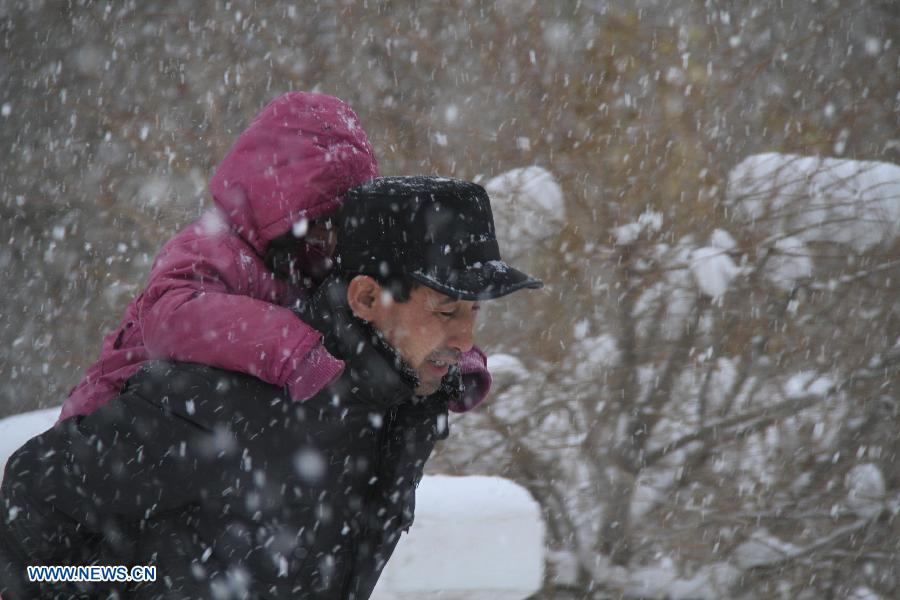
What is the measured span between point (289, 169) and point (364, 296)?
275mm

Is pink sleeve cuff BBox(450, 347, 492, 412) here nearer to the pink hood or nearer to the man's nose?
the man's nose

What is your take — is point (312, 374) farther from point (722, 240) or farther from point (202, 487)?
point (722, 240)

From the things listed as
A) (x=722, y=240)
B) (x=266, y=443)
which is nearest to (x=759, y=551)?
(x=722, y=240)

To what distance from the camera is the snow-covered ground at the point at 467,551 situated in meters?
3.51

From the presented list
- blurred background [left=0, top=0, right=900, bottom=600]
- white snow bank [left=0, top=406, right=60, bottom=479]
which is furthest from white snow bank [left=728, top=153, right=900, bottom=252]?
white snow bank [left=0, top=406, right=60, bottom=479]

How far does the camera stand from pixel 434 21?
17.4ft

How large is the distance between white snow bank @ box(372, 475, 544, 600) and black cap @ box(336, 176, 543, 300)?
2187mm

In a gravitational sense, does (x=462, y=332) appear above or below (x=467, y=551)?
below

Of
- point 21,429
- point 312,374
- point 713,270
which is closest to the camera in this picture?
point 312,374

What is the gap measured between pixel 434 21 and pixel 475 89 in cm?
47

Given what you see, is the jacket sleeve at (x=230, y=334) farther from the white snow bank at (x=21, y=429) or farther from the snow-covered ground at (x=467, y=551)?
the snow-covered ground at (x=467, y=551)

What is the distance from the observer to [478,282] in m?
1.45

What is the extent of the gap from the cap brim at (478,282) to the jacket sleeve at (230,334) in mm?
191

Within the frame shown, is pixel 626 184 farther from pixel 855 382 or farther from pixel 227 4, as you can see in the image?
pixel 227 4
